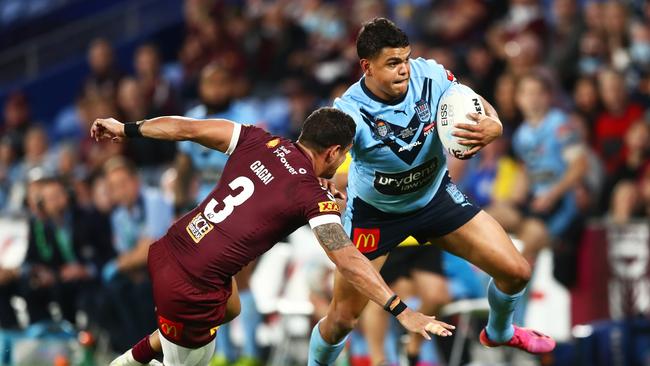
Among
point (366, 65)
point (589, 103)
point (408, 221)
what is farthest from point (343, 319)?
point (589, 103)

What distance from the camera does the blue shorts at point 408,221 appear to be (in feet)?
26.5

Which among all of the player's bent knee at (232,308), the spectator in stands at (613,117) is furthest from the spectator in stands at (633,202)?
the player's bent knee at (232,308)

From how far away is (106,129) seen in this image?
771 cm

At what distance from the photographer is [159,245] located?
7.69 meters

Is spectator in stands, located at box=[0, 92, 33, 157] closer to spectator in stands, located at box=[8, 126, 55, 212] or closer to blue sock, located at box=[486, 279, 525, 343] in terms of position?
spectator in stands, located at box=[8, 126, 55, 212]

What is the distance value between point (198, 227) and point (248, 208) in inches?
13.9

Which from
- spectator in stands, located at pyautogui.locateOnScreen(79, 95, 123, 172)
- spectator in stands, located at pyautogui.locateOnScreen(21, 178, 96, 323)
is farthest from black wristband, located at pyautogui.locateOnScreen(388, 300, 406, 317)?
spectator in stands, located at pyautogui.locateOnScreen(79, 95, 123, 172)

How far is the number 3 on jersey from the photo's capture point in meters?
7.35

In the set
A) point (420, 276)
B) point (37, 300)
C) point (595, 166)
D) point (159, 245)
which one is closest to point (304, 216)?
point (159, 245)

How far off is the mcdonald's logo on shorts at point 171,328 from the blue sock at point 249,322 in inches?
155

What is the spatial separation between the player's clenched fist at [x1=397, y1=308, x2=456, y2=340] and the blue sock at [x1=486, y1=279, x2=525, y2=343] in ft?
5.39

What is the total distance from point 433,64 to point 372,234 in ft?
3.80

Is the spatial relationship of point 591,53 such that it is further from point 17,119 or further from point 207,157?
point 17,119

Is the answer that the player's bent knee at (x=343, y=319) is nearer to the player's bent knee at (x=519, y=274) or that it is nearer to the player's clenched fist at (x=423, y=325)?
the player's bent knee at (x=519, y=274)
